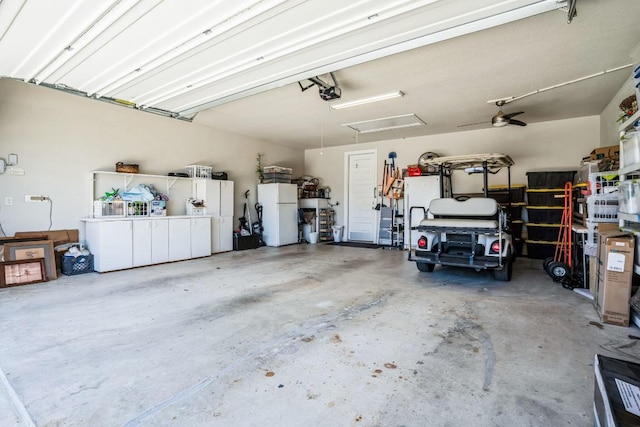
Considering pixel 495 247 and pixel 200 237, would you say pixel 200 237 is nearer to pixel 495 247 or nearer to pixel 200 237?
pixel 200 237

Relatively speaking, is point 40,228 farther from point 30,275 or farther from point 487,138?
point 487,138

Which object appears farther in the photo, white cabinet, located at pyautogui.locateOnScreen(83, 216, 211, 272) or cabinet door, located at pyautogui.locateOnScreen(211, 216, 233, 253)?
cabinet door, located at pyautogui.locateOnScreen(211, 216, 233, 253)

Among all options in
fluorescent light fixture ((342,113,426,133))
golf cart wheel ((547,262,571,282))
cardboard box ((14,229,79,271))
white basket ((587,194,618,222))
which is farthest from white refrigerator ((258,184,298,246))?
white basket ((587,194,618,222))

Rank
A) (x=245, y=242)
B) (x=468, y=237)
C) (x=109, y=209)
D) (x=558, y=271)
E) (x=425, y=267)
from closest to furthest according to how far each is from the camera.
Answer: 1. (x=558, y=271)
2. (x=468, y=237)
3. (x=425, y=267)
4. (x=109, y=209)
5. (x=245, y=242)

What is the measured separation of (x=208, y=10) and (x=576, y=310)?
183 inches

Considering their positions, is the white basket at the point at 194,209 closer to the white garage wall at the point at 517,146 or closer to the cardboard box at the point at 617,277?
the white garage wall at the point at 517,146

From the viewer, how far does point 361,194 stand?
30.6 feet

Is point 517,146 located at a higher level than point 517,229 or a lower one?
higher

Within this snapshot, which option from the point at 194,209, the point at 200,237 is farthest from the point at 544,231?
the point at 194,209

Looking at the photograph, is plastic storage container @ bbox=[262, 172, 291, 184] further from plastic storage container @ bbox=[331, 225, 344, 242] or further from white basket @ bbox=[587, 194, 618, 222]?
white basket @ bbox=[587, 194, 618, 222]

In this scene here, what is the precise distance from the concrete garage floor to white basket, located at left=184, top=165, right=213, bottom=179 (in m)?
3.13

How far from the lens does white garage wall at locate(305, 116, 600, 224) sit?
6539mm

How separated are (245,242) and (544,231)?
6.58m

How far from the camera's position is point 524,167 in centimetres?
703
